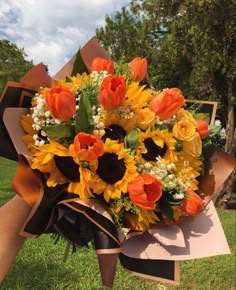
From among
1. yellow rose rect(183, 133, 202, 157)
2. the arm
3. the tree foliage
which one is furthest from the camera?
the tree foliage

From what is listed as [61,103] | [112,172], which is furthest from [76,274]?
[61,103]

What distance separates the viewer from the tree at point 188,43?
33.5 feet

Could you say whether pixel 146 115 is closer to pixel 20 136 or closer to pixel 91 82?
pixel 91 82

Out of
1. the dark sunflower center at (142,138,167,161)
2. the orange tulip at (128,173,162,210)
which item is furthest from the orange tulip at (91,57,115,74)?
the orange tulip at (128,173,162,210)

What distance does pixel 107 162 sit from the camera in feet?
4.27

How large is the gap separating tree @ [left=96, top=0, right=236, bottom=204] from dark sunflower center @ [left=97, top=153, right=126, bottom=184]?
25.8 feet

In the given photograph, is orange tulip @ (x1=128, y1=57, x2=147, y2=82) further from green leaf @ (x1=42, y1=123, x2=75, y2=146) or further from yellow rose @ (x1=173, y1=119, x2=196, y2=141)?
green leaf @ (x1=42, y1=123, x2=75, y2=146)

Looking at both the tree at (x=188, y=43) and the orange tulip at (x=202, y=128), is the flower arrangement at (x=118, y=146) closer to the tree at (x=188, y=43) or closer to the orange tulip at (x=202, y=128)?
the orange tulip at (x=202, y=128)

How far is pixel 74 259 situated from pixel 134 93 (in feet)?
12.1

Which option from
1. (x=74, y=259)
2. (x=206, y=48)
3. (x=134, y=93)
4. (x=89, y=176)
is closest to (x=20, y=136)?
(x=89, y=176)

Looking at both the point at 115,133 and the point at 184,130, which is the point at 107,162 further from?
the point at 184,130

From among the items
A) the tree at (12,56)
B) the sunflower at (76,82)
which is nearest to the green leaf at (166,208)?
the sunflower at (76,82)

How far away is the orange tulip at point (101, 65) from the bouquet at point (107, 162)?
69 millimetres

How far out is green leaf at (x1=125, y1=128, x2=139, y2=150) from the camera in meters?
1.33
